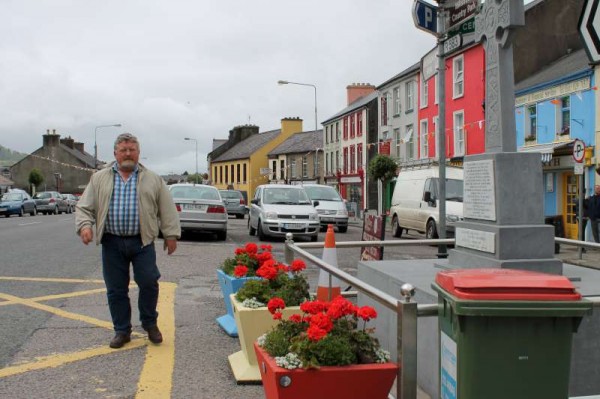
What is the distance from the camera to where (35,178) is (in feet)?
264

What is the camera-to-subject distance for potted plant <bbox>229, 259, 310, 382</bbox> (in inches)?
192

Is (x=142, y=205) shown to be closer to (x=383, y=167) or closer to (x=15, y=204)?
(x=383, y=167)

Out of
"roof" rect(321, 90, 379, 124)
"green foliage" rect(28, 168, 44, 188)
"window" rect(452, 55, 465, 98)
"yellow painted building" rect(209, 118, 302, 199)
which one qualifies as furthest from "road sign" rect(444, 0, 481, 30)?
"green foliage" rect(28, 168, 44, 188)

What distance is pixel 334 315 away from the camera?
11.1ft

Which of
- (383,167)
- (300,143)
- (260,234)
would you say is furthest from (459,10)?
(300,143)

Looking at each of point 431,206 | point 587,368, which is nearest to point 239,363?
point 587,368

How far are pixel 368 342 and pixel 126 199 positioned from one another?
297cm

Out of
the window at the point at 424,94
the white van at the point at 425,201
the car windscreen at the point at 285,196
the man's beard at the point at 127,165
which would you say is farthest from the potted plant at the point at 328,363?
the window at the point at 424,94

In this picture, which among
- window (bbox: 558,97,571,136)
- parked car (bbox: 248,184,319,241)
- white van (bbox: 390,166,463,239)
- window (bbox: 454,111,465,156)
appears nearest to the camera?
parked car (bbox: 248,184,319,241)

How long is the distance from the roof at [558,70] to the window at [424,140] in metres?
8.64

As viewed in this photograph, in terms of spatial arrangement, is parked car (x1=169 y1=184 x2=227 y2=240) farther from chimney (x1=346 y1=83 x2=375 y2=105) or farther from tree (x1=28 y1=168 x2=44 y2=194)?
tree (x1=28 y1=168 x2=44 y2=194)

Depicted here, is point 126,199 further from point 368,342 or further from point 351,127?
point 351,127

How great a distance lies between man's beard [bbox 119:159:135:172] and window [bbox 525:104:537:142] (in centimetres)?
2248

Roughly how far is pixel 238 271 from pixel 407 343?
2991 mm
